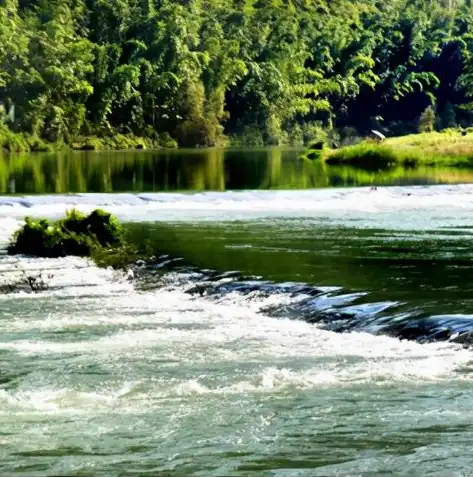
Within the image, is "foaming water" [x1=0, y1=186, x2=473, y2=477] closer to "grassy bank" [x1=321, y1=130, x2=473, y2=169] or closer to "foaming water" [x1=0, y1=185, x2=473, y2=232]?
"foaming water" [x1=0, y1=185, x2=473, y2=232]

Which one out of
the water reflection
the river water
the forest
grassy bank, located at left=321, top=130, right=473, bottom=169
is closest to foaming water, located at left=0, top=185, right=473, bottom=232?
the water reflection

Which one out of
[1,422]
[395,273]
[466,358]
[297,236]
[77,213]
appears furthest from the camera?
[297,236]

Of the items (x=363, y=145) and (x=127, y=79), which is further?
(x=127, y=79)

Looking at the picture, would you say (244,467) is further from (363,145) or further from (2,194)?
(363,145)

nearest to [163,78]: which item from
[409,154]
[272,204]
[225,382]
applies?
[409,154]

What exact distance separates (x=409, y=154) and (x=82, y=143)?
61.9 meters

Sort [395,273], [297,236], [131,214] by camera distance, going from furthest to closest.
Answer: [131,214] < [297,236] < [395,273]

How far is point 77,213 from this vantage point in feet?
103

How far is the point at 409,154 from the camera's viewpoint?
83.2 m

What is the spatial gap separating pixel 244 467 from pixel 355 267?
51.4ft

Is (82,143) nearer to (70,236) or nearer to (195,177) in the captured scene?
(195,177)

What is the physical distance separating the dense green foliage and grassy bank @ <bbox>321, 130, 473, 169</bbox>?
51.4m

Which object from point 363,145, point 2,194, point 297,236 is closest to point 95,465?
point 297,236

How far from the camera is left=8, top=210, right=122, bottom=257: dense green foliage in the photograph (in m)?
30.8
